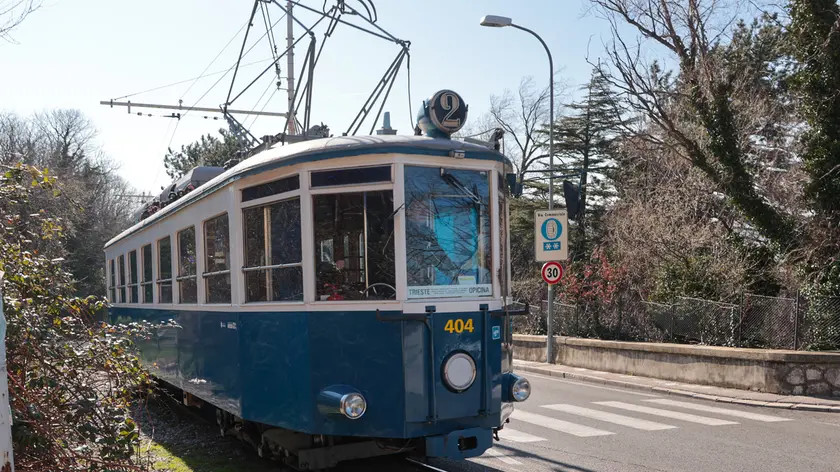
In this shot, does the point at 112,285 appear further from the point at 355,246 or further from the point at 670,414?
the point at 670,414

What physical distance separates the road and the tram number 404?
201 centimetres

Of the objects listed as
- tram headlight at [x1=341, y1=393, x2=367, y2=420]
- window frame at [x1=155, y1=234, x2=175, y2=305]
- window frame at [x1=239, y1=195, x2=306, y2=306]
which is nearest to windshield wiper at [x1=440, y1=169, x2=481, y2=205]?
window frame at [x1=239, y1=195, x2=306, y2=306]

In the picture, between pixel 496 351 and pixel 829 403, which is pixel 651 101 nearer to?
pixel 829 403

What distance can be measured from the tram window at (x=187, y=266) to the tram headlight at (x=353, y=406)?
3.08m

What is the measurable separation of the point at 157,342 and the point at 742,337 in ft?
35.2

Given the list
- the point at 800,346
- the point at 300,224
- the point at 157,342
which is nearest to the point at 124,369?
the point at 300,224

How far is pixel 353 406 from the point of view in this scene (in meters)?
6.22

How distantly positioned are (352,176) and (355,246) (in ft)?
1.93

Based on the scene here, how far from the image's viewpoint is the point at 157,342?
10891 millimetres

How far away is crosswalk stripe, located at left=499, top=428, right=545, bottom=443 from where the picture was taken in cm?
971

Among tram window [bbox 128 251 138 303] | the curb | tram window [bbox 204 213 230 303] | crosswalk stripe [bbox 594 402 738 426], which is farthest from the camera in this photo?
tram window [bbox 128 251 138 303]

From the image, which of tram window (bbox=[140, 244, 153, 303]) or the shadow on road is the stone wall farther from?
tram window (bbox=[140, 244, 153, 303])

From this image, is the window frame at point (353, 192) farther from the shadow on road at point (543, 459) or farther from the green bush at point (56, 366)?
the shadow on road at point (543, 459)

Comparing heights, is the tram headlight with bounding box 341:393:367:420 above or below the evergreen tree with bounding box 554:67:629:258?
below
